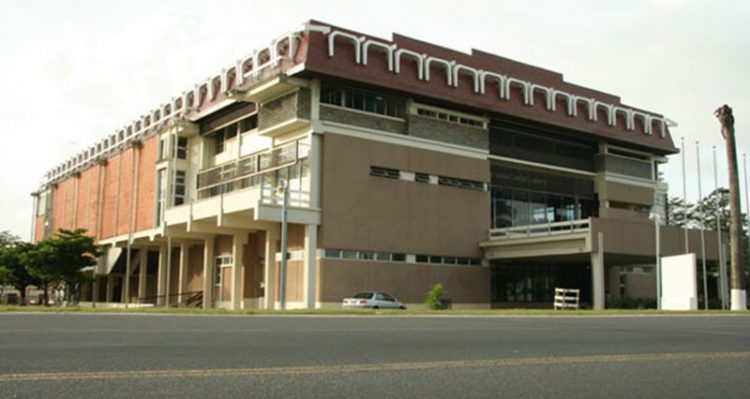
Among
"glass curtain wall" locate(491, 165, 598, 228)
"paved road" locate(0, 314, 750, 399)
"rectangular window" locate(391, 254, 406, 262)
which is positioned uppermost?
"glass curtain wall" locate(491, 165, 598, 228)

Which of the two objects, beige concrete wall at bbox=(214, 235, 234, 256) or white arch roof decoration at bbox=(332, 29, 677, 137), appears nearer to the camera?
white arch roof decoration at bbox=(332, 29, 677, 137)

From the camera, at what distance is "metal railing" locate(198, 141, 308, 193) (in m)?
39.1

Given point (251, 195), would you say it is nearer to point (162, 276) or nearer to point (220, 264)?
point (220, 264)

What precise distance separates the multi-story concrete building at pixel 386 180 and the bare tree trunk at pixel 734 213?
11.6ft

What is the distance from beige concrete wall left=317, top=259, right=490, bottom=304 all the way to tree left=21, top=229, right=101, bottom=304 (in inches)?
847

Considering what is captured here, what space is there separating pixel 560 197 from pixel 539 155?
12.2ft

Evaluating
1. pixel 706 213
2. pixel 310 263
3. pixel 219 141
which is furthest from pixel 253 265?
pixel 706 213

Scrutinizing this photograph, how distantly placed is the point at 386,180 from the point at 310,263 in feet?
20.7

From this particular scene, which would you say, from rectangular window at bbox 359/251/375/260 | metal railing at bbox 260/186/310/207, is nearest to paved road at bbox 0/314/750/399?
metal railing at bbox 260/186/310/207

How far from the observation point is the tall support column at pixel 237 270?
43531mm

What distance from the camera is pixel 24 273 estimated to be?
60.5 metres

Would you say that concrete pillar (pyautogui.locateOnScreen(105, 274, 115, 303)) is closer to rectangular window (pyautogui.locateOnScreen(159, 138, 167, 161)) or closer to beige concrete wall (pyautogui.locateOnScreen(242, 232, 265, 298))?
rectangular window (pyautogui.locateOnScreen(159, 138, 167, 161))

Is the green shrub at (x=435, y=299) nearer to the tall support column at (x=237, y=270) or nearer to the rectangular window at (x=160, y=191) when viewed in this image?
the tall support column at (x=237, y=270)

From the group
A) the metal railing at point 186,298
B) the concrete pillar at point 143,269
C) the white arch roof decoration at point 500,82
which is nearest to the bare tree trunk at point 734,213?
the white arch roof decoration at point 500,82
